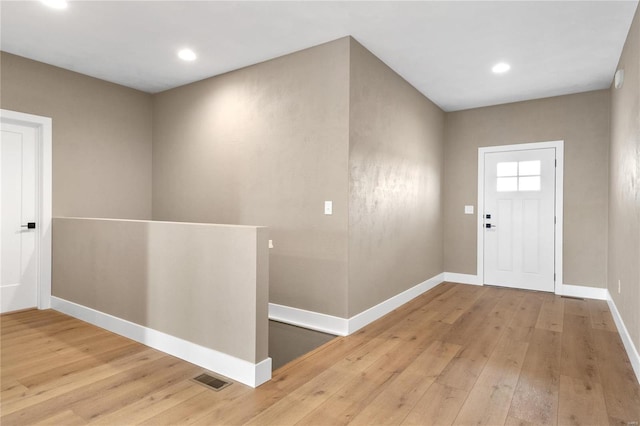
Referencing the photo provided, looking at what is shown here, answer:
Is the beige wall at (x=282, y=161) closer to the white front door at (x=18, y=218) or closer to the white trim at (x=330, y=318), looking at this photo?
the white trim at (x=330, y=318)

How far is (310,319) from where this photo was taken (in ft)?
12.0

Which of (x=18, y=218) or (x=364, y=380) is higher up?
(x=18, y=218)

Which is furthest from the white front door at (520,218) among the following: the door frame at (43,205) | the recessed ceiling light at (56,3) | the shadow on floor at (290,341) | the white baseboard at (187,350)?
the door frame at (43,205)

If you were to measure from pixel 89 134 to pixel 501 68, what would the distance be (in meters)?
4.86

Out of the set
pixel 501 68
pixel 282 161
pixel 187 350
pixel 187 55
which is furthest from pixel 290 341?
pixel 501 68

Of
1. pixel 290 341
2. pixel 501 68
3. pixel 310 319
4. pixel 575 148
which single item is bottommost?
pixel 290 341

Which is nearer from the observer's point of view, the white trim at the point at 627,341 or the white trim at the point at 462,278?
the white trim at the point at 627,341

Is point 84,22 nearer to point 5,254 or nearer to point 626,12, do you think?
point 5,254

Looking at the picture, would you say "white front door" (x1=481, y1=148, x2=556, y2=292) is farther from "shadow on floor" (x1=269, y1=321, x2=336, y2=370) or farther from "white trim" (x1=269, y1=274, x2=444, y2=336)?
"shadow on floor" (x1=269, y1=321, x2=336, y2=370)

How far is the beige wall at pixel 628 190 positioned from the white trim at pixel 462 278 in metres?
1.80

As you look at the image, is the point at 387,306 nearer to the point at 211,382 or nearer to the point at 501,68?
the point at 211,382

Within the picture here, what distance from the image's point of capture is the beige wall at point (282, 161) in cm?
351

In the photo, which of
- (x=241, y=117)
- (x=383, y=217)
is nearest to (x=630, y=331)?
(x=383, y=217)

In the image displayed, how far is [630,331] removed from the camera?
2977mm
